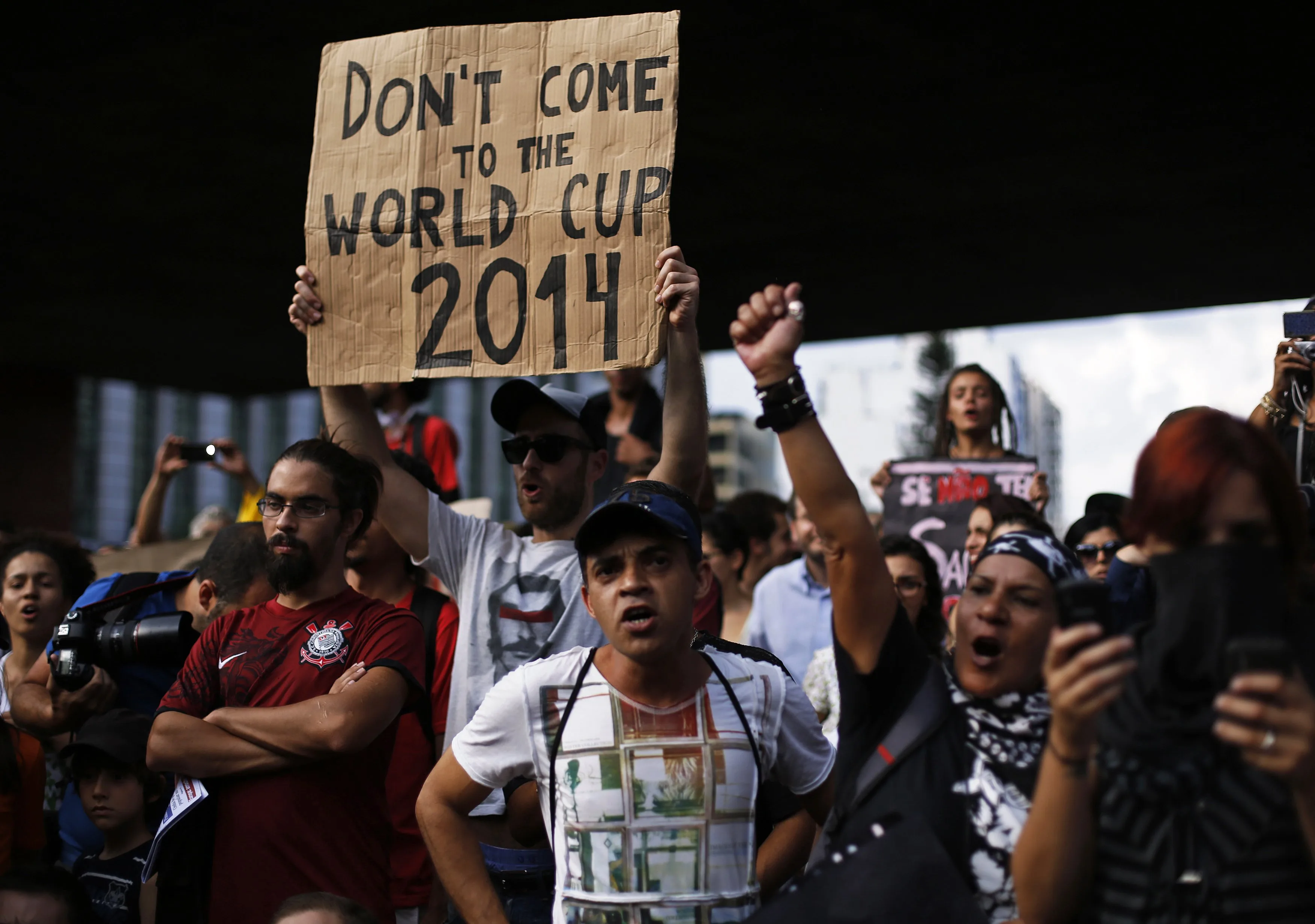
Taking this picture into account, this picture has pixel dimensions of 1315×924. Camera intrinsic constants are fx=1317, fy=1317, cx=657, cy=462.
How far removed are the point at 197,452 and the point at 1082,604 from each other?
212 inches

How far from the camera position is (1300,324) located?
11.9 ft

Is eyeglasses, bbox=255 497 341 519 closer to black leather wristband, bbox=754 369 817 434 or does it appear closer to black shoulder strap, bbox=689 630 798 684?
black shoulder strap, bbox=689 630 798 684

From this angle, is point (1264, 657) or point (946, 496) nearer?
point (1264, 657)

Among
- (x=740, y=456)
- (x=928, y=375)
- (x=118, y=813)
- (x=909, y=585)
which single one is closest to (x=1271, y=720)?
(x=909, y=585)

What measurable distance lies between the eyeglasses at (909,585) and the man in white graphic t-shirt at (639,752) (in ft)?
7.20

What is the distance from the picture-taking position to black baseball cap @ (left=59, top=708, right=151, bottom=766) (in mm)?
3822

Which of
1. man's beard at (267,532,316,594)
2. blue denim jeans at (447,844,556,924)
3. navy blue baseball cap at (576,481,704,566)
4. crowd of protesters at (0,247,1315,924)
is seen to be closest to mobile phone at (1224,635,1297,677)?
crowd of protesters at (0,247,1315,924)

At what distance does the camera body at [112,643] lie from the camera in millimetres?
3781

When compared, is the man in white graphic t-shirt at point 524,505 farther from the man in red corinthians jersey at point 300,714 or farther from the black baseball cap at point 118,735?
the black baseball cap at point 118,735

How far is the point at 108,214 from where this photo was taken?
876 cm

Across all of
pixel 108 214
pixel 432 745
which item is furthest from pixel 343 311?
pixel 108 214

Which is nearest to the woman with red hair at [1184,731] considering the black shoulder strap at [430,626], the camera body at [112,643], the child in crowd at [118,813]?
the black shoulder strap at [430,626]

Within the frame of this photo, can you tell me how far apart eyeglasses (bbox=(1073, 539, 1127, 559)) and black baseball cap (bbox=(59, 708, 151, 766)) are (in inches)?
127

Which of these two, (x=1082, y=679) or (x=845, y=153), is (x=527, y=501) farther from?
(x=845, y=153)
